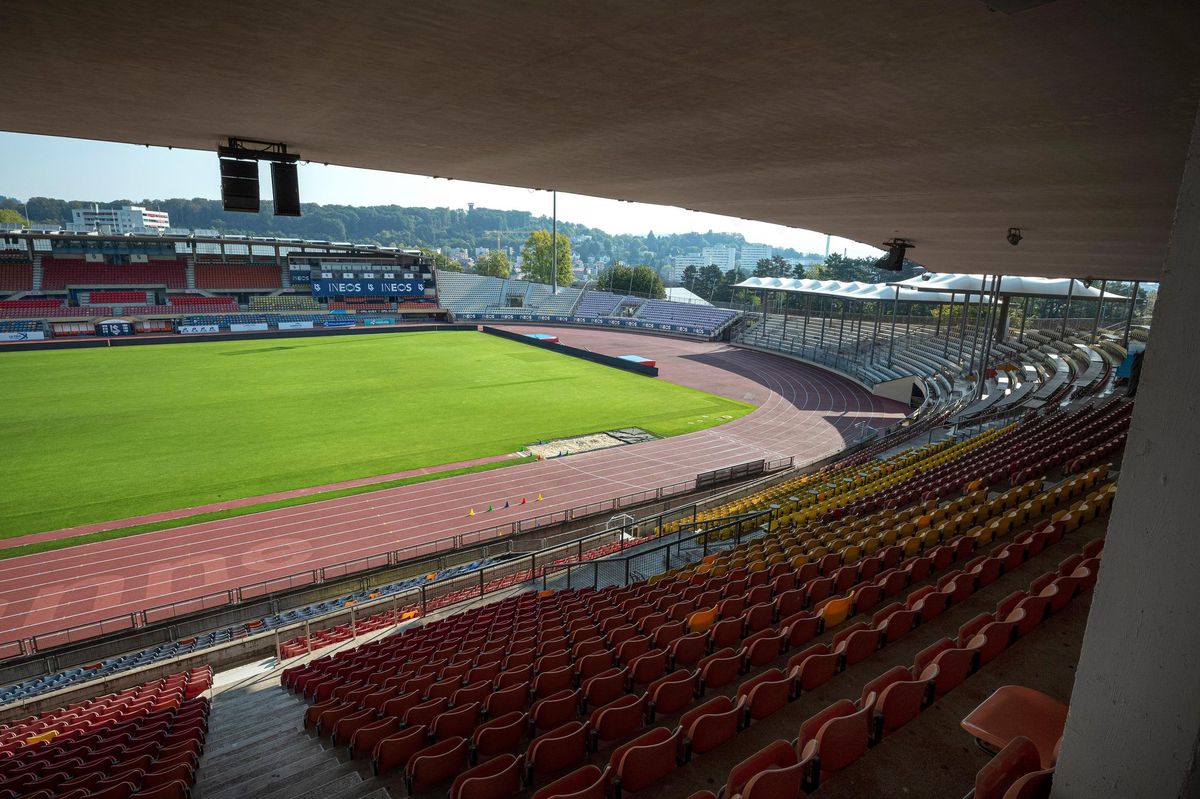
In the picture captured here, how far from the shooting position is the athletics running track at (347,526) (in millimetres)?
15188

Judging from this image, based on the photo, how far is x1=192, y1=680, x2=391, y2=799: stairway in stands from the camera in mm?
5700

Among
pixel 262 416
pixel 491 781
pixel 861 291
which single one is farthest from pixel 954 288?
pixel 262 416

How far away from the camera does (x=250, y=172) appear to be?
7.86 meters

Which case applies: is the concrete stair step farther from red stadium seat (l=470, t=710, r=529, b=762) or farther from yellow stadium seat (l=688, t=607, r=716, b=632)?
yellow stadium seat (l=688, t=607, r=716, b=632)

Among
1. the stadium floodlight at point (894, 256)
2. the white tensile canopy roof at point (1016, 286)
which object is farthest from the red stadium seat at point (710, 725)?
the white tensile canopy roof at point (1016, 286)

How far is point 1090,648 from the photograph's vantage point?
2295mm

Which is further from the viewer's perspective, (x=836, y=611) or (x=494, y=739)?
(x=836, y=611)

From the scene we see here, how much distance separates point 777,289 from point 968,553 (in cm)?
4202

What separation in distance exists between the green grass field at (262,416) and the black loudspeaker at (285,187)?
16001mm

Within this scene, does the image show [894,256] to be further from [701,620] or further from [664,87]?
[664,87]

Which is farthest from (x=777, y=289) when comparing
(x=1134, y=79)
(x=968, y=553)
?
(x=1134, y=79)

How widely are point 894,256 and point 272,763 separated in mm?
16658

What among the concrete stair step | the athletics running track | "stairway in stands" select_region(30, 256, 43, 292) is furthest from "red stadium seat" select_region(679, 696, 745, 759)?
"stairway in stands" select_region(30, 256, 43, 292)

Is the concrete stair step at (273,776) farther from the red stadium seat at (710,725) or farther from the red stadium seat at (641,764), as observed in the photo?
the red stadium seat at (710,725)
